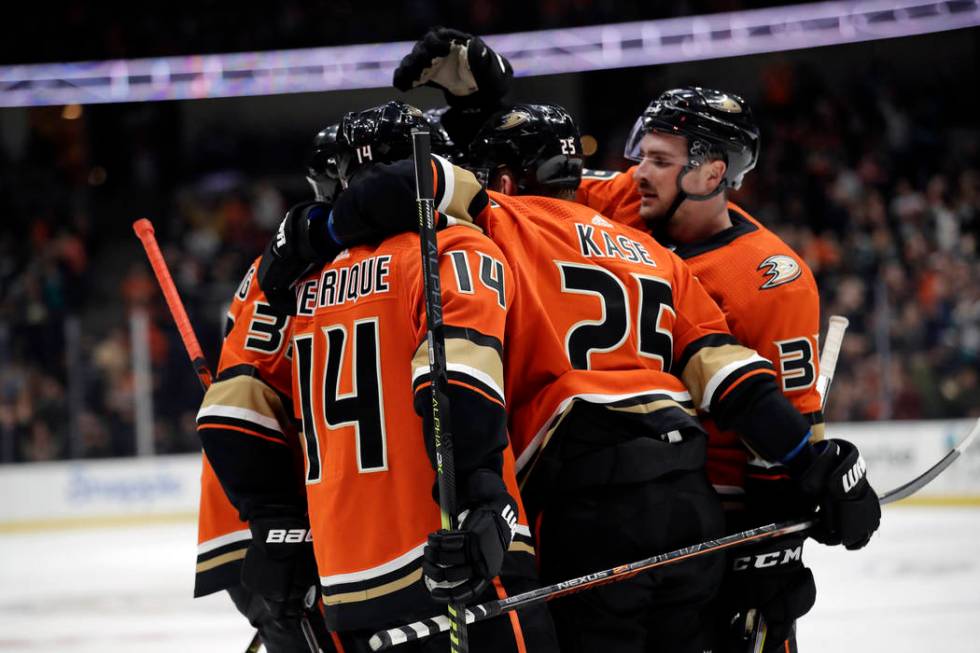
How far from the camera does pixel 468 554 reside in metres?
1.68

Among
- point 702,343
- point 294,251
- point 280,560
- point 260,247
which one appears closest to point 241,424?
point 280,560

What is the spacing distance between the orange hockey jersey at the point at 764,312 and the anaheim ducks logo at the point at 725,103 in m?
0.26

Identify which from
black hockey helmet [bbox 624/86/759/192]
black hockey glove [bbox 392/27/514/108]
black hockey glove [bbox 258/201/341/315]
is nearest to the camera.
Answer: black hockey glove [bbox 258/201/341/315]

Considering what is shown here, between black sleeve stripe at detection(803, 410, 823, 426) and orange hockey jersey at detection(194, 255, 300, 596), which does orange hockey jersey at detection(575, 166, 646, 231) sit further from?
orange hockey jersey at detection(194, 255, 300, 596)

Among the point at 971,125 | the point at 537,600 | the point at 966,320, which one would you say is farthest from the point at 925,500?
the point at 537,600

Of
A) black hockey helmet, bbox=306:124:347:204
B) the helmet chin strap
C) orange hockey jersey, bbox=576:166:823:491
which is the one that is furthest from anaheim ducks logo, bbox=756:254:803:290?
black hockey helmet, bbox=306:124:347:204

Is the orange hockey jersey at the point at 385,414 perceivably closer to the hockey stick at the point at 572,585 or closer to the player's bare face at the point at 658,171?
the hockey stick at the point at 572,585

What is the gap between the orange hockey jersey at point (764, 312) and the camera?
2297mm

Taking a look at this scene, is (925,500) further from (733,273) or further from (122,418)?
(733,273)

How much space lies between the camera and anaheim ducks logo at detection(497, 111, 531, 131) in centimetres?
228

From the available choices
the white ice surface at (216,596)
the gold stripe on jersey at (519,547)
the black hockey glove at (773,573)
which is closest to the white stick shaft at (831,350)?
the black hockey glove at (773,573)

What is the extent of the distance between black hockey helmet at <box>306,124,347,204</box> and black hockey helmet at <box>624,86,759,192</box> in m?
0.68

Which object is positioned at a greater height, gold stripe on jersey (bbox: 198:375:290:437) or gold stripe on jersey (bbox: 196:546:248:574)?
gold stripe on jersey (bbox: 198:375:290:437)

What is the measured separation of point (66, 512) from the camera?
7.80 meters
